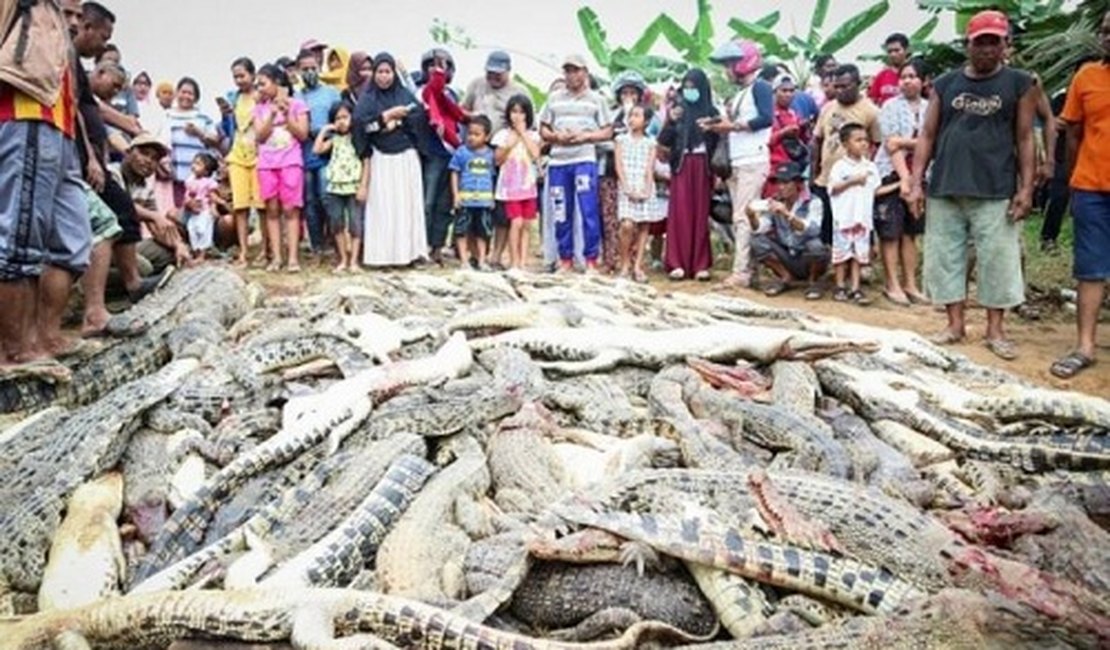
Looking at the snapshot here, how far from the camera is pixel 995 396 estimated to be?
508 cm

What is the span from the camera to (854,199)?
352 inches

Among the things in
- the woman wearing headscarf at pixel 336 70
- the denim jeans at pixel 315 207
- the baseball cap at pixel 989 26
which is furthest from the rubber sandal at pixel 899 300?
the woman wearing headscarf at pixel 336 70

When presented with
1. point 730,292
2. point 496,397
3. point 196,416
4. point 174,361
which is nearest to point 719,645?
point 496,397

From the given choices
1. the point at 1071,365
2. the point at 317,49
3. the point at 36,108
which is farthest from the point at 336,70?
the point at 1071,365

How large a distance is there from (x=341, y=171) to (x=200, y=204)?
1.61 metres

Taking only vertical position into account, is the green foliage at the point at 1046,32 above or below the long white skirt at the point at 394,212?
above

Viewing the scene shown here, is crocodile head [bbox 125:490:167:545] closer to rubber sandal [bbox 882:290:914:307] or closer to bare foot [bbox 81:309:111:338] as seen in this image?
bare foot [bbox 81:309:111:338]

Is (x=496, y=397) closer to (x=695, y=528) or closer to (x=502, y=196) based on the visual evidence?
(x=695, y=528)

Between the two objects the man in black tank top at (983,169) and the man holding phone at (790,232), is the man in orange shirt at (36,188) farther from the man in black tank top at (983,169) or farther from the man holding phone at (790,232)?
the man holding phone at (790,232)

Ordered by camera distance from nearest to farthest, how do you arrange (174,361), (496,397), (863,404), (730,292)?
(496,397)
(863,404)
(174,361)
(730,292)

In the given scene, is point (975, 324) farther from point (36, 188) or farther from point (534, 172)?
point (36, 188)

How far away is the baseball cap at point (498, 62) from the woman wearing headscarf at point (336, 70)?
5.77ft

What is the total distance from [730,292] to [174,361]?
5637 millimetres

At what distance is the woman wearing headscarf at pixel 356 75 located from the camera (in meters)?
10.5
